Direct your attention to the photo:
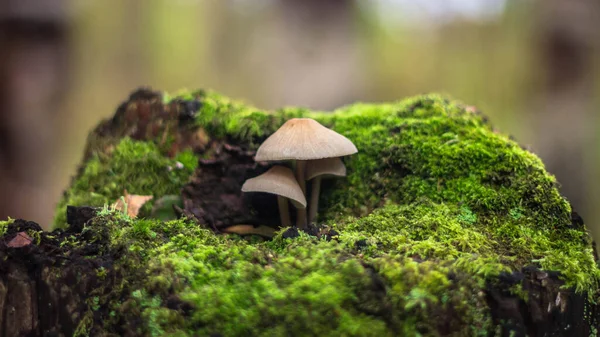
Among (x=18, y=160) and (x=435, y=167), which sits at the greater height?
(x=435, y=167)

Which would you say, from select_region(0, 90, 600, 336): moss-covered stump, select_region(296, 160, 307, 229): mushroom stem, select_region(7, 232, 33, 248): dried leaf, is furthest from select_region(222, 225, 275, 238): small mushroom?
select_region(7, 232, 33, 248): dried leaf

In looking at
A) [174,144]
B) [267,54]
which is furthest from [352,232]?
[267,54]

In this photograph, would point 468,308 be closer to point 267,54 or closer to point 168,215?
point 168,215

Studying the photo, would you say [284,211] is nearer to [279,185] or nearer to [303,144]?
[279,185]

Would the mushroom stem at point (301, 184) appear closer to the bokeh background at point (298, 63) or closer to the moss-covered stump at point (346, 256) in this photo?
the moss-covered stump at point (346, 256)

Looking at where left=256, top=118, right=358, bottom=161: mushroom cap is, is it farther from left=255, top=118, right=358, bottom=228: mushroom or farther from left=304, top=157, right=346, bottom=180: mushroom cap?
left=304, top=157, right=346, bottom=180: mushroom cap

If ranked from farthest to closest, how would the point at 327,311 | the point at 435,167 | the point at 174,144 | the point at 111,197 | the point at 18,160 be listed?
the point at 18,160 < the point at 174,144 < the point at 111,197 < the point at 435,167 < the point at 327,311
